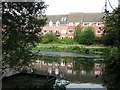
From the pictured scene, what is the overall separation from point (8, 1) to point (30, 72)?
0.50m

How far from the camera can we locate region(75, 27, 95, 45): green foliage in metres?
1.36

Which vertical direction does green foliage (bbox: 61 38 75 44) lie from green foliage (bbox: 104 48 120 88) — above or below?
above

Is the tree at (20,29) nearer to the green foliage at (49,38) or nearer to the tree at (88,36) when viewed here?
the green foliage at (49,38)

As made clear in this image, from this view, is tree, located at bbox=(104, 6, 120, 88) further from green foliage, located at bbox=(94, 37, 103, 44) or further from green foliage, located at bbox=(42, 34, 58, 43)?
green foliage, located at bbox=(42, 34, 58, 43)

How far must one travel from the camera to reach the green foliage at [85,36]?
1.36 m

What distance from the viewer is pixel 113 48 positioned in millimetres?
1283

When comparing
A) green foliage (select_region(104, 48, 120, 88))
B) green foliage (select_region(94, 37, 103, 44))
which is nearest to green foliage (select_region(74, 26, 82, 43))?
green foliage (select_region(94, 37, 103, 44))

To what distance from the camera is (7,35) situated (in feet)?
4.34

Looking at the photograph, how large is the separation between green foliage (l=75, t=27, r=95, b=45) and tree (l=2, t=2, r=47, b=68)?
0.82 feet

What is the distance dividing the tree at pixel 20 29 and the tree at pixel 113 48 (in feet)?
1.47

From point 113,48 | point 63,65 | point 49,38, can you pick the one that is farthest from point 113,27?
point 63,65

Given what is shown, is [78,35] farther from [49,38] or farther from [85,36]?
[49,38]

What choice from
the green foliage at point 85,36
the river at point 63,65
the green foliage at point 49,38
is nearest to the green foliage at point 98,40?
the green foliage at point 85,36

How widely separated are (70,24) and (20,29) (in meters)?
0.47
